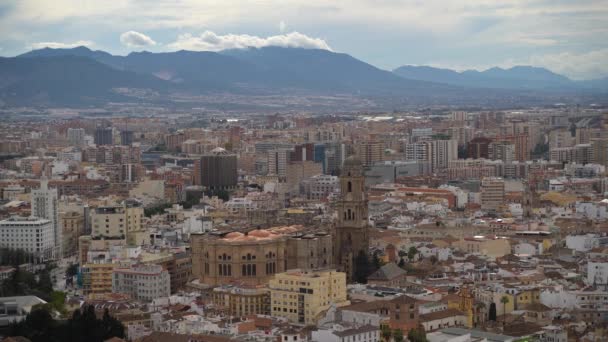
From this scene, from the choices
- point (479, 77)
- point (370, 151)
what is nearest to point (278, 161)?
point (370, 151)

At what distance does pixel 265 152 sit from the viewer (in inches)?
2325

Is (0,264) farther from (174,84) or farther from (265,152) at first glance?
(174,84)

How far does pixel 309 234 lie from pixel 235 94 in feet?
365

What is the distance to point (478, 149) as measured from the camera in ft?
186

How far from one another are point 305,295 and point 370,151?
3577 cm

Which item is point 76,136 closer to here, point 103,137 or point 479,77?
point 103,137

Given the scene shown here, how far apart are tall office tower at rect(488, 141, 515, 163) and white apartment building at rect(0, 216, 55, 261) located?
96.0ft

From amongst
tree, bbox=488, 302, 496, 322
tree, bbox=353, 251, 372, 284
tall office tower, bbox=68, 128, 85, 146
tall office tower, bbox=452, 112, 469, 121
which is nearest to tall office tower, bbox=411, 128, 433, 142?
tall office tower, bbox=452, 112, 469, 121

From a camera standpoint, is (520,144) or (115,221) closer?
(115,221)

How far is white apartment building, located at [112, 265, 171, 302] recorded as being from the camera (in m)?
22.0

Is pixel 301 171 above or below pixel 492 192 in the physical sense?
below

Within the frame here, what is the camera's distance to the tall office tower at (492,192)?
37.7m

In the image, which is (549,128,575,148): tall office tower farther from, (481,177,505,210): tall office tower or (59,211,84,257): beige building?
(59,211,84,257): beige building

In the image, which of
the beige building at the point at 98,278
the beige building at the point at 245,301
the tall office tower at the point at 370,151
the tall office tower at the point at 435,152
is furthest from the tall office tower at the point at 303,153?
the beige building at the point at 245,301
